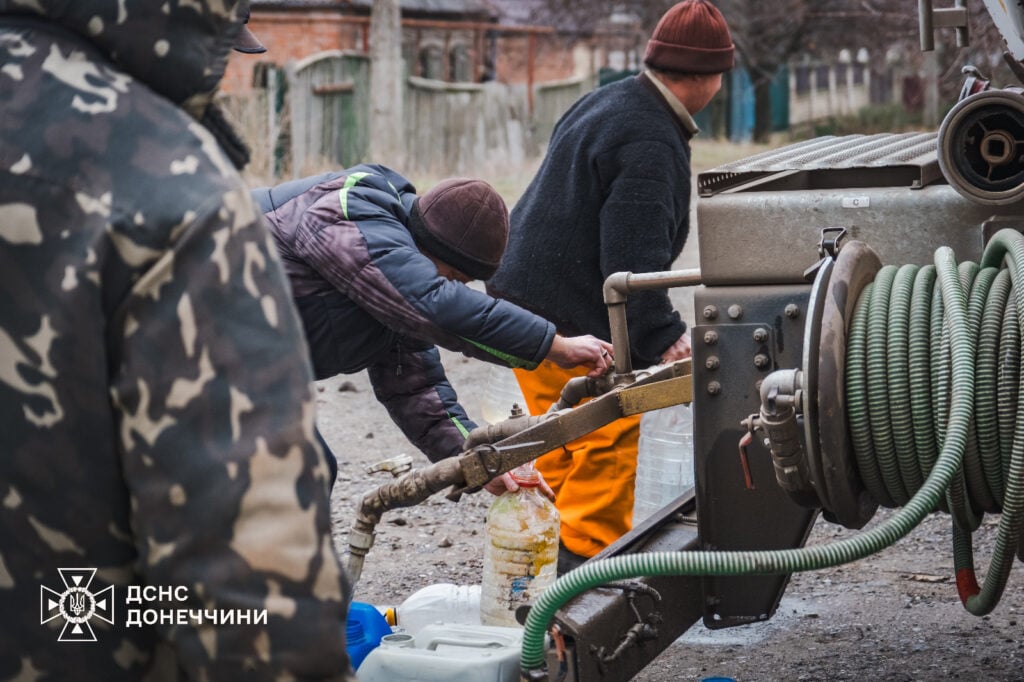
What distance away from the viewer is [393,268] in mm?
3650

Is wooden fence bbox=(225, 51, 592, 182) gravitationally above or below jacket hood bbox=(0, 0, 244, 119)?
below

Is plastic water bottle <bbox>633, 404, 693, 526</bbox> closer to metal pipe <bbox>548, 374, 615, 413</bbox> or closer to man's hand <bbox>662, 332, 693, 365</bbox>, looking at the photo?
man's hand <bbox>662, 332, 693, 365</bbox>

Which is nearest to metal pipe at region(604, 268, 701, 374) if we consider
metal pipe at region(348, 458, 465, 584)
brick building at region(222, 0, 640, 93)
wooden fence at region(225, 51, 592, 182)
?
metal pipe at region(348, 458, 465, 584)

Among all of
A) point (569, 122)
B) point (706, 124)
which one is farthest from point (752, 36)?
point (569, 122)

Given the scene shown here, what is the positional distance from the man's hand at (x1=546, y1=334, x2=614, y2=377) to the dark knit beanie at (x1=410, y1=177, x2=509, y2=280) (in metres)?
0.34

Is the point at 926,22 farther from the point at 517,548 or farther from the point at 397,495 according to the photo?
the point at 397,495

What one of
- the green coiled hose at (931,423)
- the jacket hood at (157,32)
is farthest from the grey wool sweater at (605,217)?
the jacket hood at (157,32)

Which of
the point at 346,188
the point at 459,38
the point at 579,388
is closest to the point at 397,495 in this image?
the point at 579,388

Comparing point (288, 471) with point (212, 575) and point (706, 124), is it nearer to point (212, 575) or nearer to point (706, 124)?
point (212, 575)

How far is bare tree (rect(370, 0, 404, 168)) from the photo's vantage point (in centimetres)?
2075

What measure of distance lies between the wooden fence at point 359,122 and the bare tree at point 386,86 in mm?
684

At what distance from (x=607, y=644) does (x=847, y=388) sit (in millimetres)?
818

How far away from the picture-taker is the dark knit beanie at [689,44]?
4859 millimetres

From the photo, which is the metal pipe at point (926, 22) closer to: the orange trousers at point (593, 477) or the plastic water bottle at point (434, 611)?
the orange trousers at point (593, 477)
